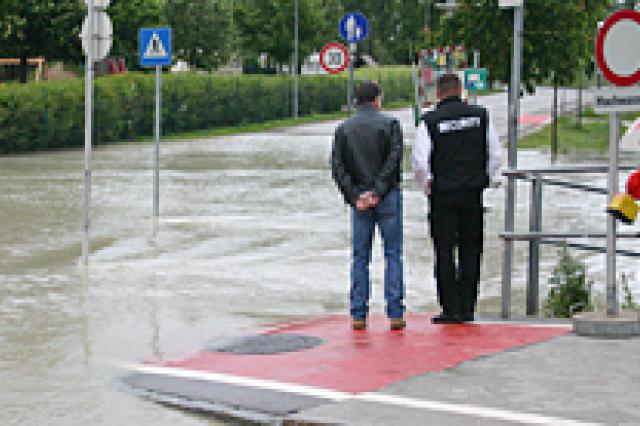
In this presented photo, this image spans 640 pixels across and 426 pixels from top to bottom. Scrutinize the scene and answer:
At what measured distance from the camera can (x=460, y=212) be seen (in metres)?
10.5

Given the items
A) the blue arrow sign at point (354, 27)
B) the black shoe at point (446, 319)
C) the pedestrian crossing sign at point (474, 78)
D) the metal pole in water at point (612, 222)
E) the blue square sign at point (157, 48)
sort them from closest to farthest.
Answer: the metal pole in water at point (612, 222) < the black shoe at point (446, 319) < the blue square sign at point (157, 48) < the pedestrian crossing sign at point (474, 78) < the blue arrow sign at point (354, 27)

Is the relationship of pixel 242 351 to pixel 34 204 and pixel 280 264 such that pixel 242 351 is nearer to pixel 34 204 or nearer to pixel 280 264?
pixel 280 264

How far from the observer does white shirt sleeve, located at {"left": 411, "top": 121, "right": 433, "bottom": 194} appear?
410 inches

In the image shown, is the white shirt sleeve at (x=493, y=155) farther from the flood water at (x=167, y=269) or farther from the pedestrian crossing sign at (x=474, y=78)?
the pedestrian crossing sign at (x=474, y=78)

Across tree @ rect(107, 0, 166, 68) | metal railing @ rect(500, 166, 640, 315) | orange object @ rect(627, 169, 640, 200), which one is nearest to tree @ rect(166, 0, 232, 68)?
tree @ rect(107, 0, 166, 68)

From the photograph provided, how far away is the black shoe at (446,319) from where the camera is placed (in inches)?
413

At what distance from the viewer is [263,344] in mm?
9828

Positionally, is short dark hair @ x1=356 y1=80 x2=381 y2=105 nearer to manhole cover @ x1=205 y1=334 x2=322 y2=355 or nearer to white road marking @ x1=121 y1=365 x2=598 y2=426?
manhole cover @ x1=205 y1=334 x2=322 y2=355

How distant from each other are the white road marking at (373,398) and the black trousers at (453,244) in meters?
2.44

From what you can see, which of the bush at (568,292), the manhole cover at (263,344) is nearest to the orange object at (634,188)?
the bush at (568,292)

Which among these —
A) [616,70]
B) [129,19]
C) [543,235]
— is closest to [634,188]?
[616,70]

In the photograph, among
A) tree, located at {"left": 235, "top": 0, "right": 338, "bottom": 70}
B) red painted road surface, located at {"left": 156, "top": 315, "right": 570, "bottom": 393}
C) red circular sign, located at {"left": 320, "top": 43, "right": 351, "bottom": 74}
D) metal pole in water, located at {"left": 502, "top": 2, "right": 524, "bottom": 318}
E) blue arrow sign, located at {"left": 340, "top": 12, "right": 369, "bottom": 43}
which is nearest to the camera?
red painted road surface, located at {"left": 156, "top": 315, "right": 570, "bottom": 393}

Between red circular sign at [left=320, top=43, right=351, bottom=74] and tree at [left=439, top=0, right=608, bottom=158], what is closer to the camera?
tree at [left=439, top=0, right=608, bottom=158]

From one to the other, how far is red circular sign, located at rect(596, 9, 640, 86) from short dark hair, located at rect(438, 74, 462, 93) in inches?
48.6
